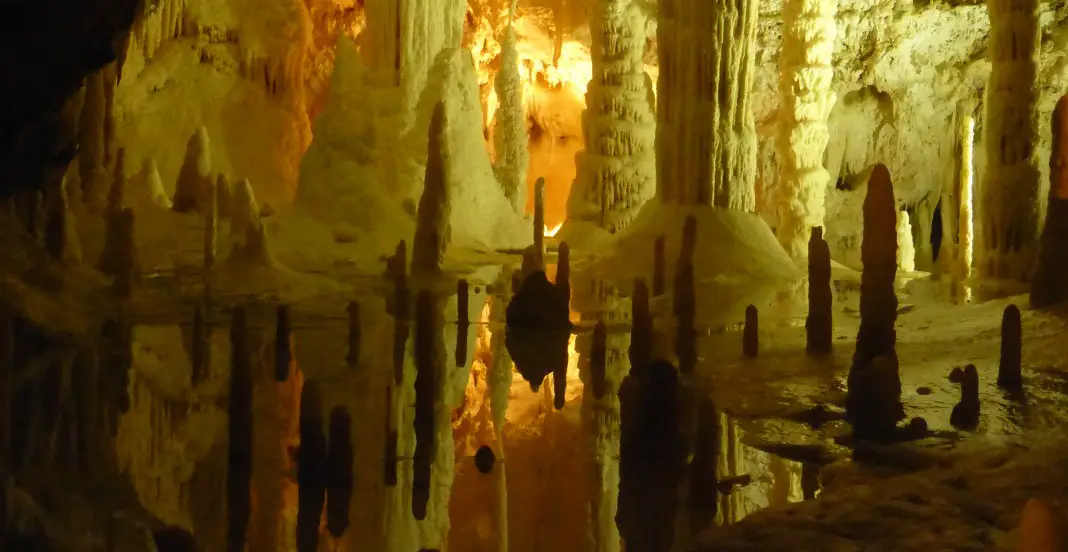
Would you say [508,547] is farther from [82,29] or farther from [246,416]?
[82,29]

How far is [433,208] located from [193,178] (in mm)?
2441

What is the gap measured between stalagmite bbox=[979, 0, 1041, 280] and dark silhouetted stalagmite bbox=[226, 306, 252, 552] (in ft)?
19.6

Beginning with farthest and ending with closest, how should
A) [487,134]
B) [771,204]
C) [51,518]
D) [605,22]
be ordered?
[487,134], [771,204], [605,22], [51,518]

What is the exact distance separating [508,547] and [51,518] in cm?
128

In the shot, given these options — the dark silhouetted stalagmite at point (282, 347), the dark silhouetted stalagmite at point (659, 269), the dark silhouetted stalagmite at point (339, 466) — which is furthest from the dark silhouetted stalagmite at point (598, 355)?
the dark silhouetted stalagmite at point (659, 269)

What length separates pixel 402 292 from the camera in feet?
19.0

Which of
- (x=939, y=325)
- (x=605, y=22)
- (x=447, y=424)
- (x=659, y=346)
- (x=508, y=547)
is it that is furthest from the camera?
(x=605, y=22)

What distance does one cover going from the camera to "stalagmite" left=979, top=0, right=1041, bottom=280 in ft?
24.3

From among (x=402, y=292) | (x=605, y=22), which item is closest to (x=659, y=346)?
(x=402, y=292)

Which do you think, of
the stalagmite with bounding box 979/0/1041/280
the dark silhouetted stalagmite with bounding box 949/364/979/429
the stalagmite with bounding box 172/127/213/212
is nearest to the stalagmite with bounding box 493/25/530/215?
the stalagmite with bounding box 172/127/213/212

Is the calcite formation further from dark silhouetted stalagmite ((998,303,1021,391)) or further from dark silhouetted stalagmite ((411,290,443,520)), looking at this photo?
dark silhouetted stalagmite ((998,303,1021,391))

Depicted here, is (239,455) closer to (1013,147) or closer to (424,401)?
(424,401)

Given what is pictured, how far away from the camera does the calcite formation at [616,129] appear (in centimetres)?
997

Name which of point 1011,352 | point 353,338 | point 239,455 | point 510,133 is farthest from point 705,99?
point 239,455
